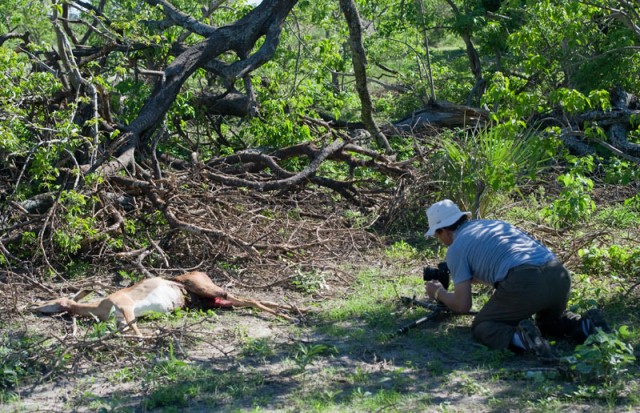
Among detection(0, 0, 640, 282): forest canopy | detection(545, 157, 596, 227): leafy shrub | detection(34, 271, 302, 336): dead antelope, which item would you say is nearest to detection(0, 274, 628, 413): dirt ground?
detection(34, 271, 302, 336): dead antelope

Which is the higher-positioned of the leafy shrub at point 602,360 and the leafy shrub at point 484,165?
the leafy shrub at point 484,165

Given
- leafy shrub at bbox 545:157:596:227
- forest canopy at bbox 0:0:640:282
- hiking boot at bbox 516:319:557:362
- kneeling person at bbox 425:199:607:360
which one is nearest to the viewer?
hiking boot at bbox 516:319:557:362

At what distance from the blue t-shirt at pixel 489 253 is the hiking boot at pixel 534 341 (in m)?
0.37

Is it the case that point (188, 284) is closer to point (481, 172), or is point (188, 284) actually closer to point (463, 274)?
point (463, 274)

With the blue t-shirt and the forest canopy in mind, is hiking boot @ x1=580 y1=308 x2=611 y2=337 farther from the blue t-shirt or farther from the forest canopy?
the forest canopy

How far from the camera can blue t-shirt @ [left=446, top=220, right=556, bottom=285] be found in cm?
565

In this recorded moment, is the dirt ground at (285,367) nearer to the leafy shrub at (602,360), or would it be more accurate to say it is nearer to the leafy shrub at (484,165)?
the leafy shrub at (602,360)

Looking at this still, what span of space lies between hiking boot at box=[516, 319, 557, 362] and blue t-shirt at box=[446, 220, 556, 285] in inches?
14.7

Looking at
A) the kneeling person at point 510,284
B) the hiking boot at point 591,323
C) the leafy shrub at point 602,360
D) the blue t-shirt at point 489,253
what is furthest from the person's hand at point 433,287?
the leafy shrub at point 602,360

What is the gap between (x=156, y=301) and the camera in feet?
21.2

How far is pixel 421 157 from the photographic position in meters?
9.67

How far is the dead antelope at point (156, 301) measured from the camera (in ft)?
20.3

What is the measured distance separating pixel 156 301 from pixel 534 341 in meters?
2.84

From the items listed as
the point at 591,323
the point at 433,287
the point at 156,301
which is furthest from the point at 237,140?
the point at 591,323
